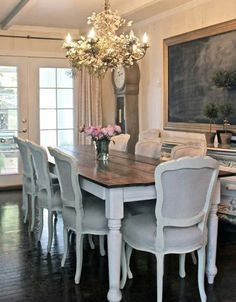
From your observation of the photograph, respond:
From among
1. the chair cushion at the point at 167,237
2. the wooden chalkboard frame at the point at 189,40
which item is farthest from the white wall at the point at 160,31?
the chair cushion at the point at 167,237

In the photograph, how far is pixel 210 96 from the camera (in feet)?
16.6

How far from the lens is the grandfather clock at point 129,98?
21.4 ft

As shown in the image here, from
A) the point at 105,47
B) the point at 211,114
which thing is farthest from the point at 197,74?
the point at 105,47

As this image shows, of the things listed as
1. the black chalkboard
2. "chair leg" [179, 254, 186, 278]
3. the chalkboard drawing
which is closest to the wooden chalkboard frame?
the black chalkboard

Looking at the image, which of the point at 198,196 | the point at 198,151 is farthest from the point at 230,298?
the point at 198,151

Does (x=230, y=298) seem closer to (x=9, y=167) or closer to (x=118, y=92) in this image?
(x=118, y=92)

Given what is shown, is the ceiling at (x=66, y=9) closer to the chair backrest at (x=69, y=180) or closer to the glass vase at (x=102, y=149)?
the glass vase at (x=102, y=149)

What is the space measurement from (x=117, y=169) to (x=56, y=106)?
4.09 m

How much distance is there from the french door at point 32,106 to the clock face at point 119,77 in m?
0.89

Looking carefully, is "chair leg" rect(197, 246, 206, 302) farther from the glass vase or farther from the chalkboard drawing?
the chalkboard drawing

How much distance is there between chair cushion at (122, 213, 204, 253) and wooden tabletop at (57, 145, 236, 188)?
30 centimetres

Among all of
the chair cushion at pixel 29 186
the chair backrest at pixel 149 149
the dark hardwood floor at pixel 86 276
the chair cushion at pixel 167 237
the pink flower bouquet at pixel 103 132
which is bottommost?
the dark hardwood floor at pixel 86 276

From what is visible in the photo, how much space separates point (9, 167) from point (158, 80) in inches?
116

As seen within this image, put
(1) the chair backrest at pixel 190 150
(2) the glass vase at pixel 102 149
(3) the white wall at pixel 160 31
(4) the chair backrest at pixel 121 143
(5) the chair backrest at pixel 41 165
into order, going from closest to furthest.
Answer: (5) the chair backrest at pixel 41 165 → (1) the chair backrest at pixel 190 150 → (2) the glass vase at pixel 102 149 → (3) the white wall at pixel 160 31 → (4) the chair backrest at pixel 121 143
